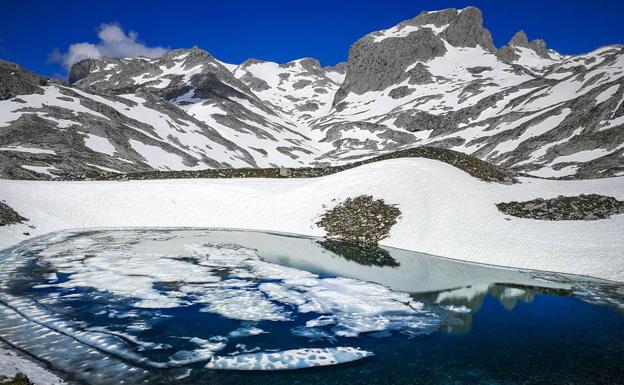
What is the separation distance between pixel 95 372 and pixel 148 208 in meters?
35.3

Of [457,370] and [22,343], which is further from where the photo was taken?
[22,343]

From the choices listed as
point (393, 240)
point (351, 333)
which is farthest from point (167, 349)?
point (393, 240)

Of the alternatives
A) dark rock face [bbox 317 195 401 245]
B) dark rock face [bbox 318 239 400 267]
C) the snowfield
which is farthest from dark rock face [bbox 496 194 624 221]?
dark rock face [bbox 318 239 400 267]

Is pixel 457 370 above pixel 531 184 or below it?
below

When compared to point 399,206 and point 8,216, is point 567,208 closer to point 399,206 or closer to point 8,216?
point 399,206

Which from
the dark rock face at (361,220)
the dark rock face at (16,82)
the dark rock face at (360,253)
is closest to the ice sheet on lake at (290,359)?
the dark rock face at (360,253)

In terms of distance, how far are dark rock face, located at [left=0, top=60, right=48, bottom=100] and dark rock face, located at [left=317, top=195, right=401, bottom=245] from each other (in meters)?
107

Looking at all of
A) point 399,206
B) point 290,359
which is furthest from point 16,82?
point 290,359

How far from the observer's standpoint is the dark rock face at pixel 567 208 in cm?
3083

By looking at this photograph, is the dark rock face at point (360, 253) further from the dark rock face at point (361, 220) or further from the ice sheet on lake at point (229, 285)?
the ice sheet on lake at point (229, 285)

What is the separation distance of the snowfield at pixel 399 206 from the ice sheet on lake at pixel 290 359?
18.2 meters

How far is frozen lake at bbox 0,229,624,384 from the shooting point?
12.2m

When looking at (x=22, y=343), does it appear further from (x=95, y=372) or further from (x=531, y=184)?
(x=531, y=184)

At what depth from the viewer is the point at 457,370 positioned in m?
12.3
